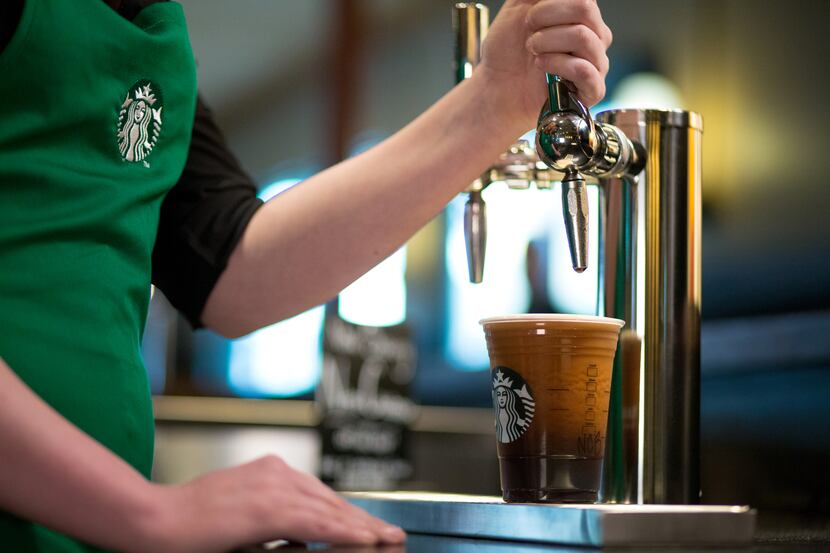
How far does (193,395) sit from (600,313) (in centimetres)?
361

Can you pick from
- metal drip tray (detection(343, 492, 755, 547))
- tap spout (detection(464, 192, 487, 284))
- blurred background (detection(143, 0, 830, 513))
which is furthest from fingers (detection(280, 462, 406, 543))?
blurred background (detection(143, 0, 830, 513))

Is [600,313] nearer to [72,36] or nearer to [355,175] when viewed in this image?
[355,175]

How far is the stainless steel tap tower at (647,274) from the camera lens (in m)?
0.94

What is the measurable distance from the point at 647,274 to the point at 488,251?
3.22 m

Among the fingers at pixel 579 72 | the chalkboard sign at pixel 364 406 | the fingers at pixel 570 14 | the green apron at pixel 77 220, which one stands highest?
the fingers at pixel 570 14

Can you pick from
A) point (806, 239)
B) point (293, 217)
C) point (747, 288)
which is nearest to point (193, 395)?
point (747, 288)

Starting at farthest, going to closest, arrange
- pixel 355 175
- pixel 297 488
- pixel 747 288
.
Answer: pixel 747 288 < pixel 355 175 < pixel 297 488

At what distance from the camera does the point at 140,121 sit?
1020mm

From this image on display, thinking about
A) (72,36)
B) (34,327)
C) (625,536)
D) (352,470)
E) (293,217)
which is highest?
(72,36)

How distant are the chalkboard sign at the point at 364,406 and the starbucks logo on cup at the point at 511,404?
2223 mm

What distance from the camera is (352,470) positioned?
3.07 m

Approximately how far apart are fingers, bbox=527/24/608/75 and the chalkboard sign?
2236 mm

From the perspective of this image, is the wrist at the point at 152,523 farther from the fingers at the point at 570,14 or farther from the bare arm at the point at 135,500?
the fingers at the point at 570,14

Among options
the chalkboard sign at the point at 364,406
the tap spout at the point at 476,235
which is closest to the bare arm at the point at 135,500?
the tap spout at the point at 476,235
